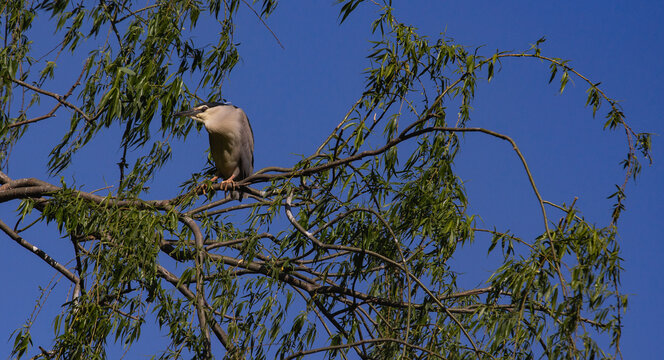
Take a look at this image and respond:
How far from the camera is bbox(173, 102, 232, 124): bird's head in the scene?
4504mm

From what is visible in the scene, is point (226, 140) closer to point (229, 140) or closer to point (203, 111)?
point (229, 140)

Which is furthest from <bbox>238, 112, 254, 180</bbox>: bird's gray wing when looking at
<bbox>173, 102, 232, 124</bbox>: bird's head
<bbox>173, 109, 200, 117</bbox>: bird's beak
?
<bbox>173, 109, 200, 117</bbox>: bird's beak

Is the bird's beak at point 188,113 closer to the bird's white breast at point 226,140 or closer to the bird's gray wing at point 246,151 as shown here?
the bird's white breast at point 226,140

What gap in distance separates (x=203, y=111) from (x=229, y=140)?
51 cm

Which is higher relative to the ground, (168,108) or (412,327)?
(168,108)

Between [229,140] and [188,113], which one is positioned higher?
[229,140]

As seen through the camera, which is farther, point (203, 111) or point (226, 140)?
point (226, 140)

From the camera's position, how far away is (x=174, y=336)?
10.4ft

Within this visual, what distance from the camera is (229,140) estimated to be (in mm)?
5258

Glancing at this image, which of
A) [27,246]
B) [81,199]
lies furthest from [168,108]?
[27,246]

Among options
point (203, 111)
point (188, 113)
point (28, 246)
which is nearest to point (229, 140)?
Result: point (203, 111)

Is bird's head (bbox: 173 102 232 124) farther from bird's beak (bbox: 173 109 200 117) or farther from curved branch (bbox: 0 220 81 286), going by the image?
curved branch (bbox: 0 220 81 286)

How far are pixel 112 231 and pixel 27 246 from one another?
3.15 ft

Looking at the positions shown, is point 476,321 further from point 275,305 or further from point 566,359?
point 275,305
